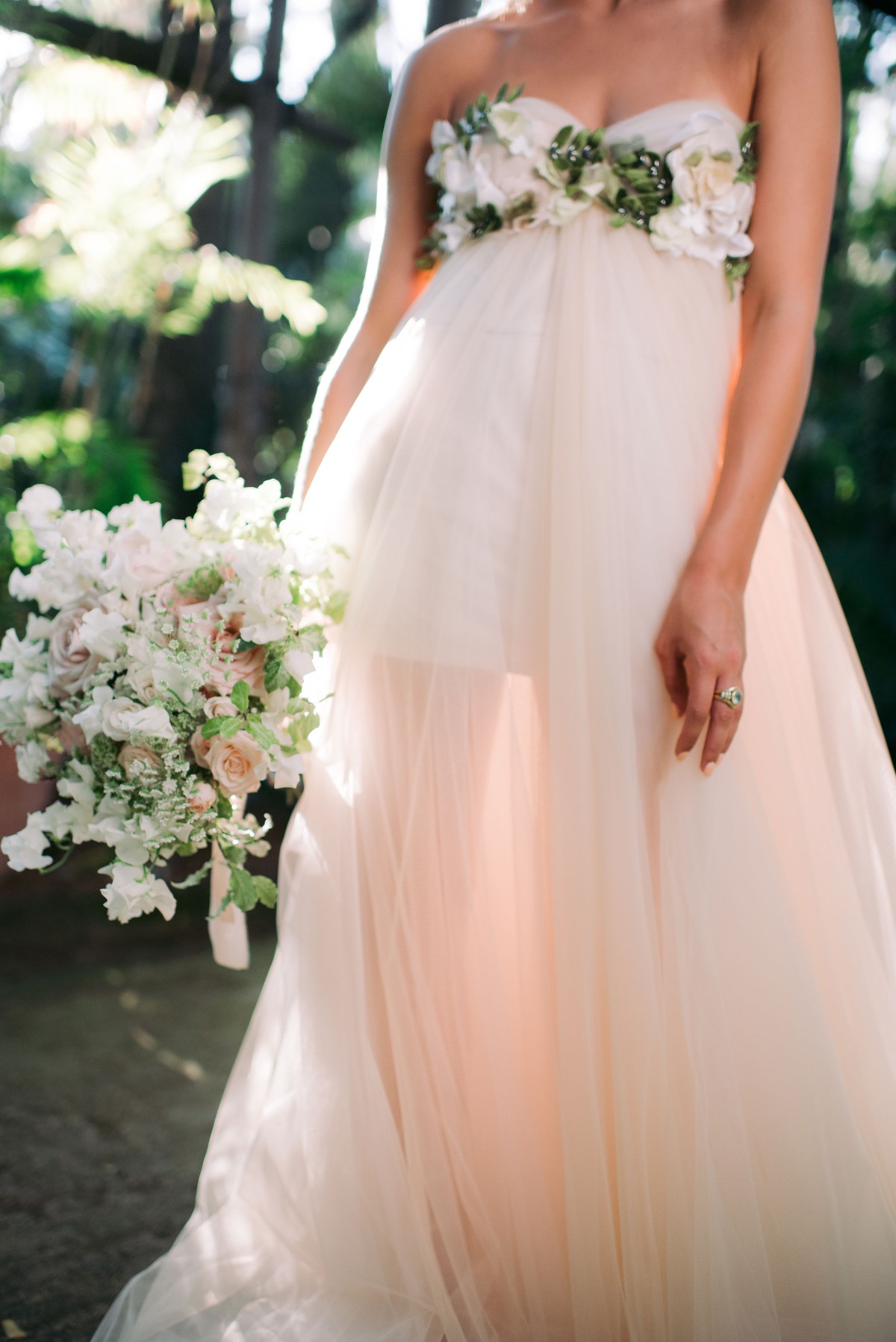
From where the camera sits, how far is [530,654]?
4.22 feet

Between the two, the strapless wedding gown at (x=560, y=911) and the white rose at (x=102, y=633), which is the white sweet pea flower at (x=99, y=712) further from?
the strapless wedding gown at (x=560, y=911)

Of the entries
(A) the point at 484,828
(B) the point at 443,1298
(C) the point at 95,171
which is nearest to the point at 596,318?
(A) the point at 484,828

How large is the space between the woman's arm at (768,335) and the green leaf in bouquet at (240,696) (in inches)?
19.3

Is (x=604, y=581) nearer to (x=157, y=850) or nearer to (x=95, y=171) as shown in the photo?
(x=157, y=850)

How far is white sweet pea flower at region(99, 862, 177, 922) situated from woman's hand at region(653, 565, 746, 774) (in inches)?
24.2

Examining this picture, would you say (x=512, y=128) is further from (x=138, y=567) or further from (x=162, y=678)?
(x=162, y=678)

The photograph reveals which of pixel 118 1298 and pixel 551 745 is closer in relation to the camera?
pixel 551 745

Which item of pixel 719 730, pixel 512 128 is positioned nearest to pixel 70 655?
pixel 719 730

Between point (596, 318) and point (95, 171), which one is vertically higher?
point (95, 171)

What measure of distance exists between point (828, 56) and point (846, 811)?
97 cm

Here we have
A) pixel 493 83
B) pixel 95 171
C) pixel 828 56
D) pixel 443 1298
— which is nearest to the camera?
pixel 443 1298

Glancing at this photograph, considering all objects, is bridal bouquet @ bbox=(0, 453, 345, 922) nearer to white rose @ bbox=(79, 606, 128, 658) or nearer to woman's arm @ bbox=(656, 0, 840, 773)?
white rose @ bbox=(79, 606, 128, 658)

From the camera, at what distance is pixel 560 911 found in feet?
3.93

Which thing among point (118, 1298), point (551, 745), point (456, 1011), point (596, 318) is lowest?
point (118, 1298)
